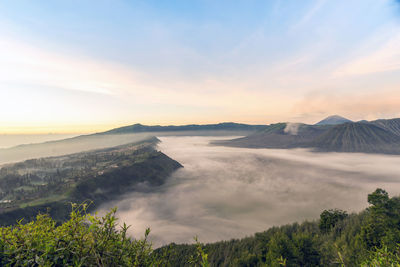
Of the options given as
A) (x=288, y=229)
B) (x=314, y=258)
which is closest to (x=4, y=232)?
(x=314, y=258)

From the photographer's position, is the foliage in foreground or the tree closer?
the foliage in foreground

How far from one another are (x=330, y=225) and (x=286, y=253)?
69.9 metres

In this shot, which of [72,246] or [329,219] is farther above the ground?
[72,246]

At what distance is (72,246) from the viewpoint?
8.67m

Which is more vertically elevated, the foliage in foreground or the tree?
the foliage in foreground

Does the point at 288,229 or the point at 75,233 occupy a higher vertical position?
the point at 75,233

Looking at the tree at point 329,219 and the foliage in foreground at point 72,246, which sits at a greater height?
the foliage in foreground at point 72,246

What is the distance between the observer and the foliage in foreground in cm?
849

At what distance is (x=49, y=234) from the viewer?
9.41 m

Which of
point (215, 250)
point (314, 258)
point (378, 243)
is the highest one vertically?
point (378, 243)

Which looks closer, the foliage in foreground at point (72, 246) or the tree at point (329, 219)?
the foliage in foreground at point (72, 246)

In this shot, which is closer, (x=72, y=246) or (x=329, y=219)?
(x=72, y=246)

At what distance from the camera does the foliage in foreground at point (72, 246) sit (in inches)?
334

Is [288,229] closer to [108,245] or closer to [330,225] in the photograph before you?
[330,225]
